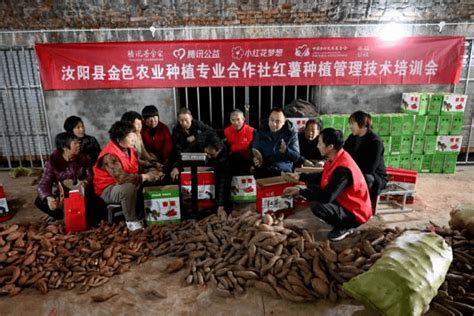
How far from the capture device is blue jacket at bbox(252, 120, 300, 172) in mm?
4805

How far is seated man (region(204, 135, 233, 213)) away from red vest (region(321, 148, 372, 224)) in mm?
1292

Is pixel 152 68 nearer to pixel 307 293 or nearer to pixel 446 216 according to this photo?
pixel 307 293

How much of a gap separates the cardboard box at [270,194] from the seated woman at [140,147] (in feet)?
5.16

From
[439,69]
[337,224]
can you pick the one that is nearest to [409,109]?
[439,69]

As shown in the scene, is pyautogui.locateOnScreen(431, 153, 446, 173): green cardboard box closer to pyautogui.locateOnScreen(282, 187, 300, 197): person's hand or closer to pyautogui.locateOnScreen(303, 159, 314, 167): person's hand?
pyautogui.locateOnScreen(303, 159, 314, 167): person's hand

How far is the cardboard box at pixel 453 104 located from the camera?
6.00m

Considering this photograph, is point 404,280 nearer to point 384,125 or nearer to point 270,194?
point 270,194

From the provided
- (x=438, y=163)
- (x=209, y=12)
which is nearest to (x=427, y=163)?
(x=438, y=163)

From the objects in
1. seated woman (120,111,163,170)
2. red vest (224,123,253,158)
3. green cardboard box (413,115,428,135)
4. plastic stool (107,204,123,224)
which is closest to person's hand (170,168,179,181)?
seated woman (120,111,163,170)

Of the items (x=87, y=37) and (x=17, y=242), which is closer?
(x=17, y=242)

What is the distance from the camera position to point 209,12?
241 inches

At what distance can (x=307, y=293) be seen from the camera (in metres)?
3.03

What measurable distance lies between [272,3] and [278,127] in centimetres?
268

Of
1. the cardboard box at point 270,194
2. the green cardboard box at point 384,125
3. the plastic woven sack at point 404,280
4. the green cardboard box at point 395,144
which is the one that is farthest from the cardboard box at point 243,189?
the green cardboard box at point 395,144
